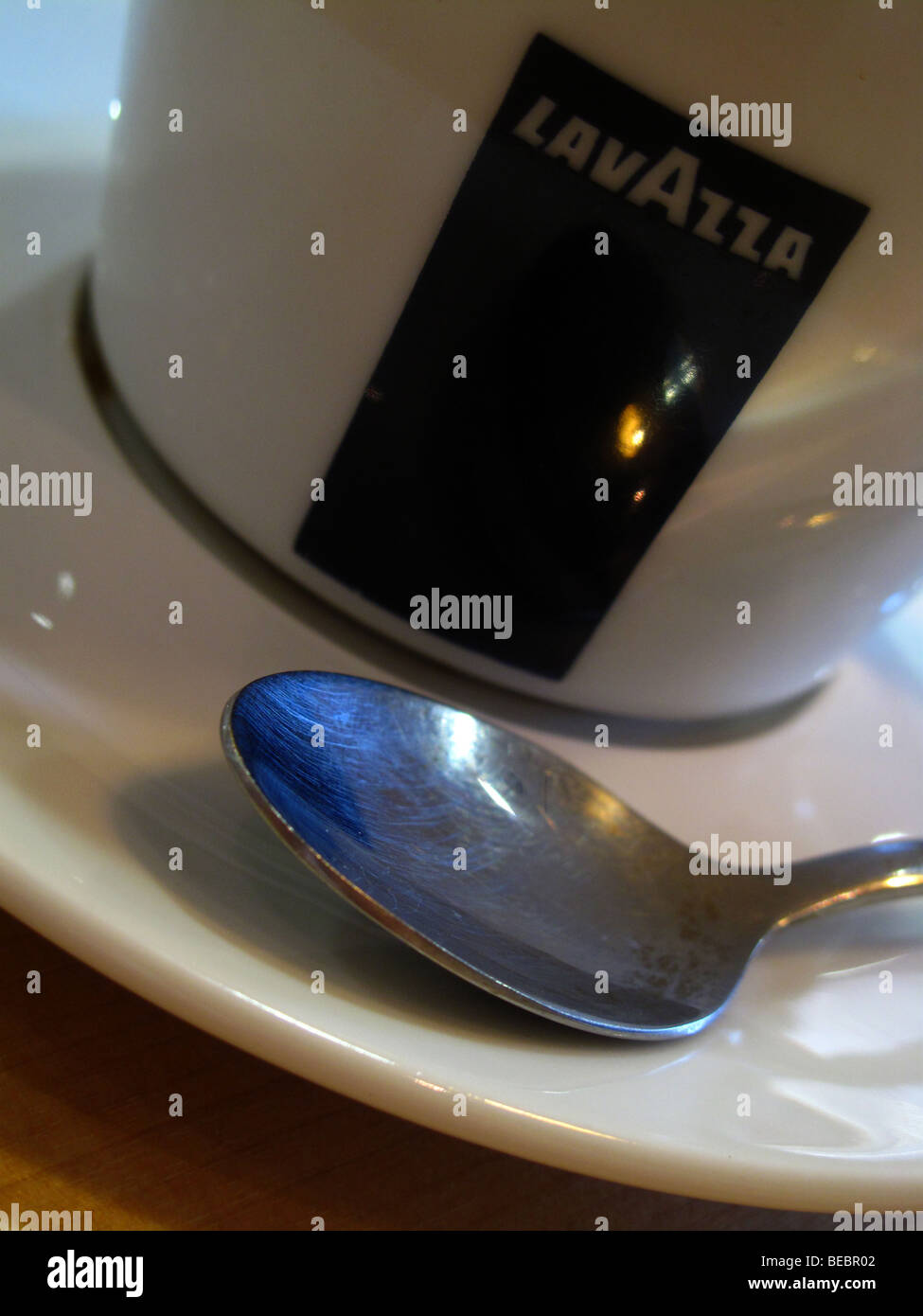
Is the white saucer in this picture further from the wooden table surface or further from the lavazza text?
the lavazza text

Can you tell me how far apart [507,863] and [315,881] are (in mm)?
53

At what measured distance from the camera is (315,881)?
292 mm

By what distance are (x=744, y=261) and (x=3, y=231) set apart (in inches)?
11.2

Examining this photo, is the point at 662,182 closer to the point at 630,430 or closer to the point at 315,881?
the point at 630,430

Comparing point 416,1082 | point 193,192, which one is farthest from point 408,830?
point 193,192

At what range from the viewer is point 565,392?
0.31m

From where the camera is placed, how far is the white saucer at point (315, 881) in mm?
242

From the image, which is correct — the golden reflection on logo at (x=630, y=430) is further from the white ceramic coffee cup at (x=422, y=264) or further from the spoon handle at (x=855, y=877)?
the spoon handle at (x=855, y=877)

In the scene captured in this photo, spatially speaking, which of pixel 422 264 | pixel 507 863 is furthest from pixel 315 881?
pixel 422 264

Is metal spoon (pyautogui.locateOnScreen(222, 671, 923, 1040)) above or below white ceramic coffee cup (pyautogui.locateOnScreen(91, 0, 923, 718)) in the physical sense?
below

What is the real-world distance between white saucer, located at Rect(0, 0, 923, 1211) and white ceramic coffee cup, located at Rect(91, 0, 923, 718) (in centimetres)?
2

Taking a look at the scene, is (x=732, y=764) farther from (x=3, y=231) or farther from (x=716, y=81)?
(x=3, y=231)

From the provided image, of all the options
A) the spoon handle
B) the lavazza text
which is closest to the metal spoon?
the spoon handle

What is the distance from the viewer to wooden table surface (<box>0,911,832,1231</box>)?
10.1 inches
